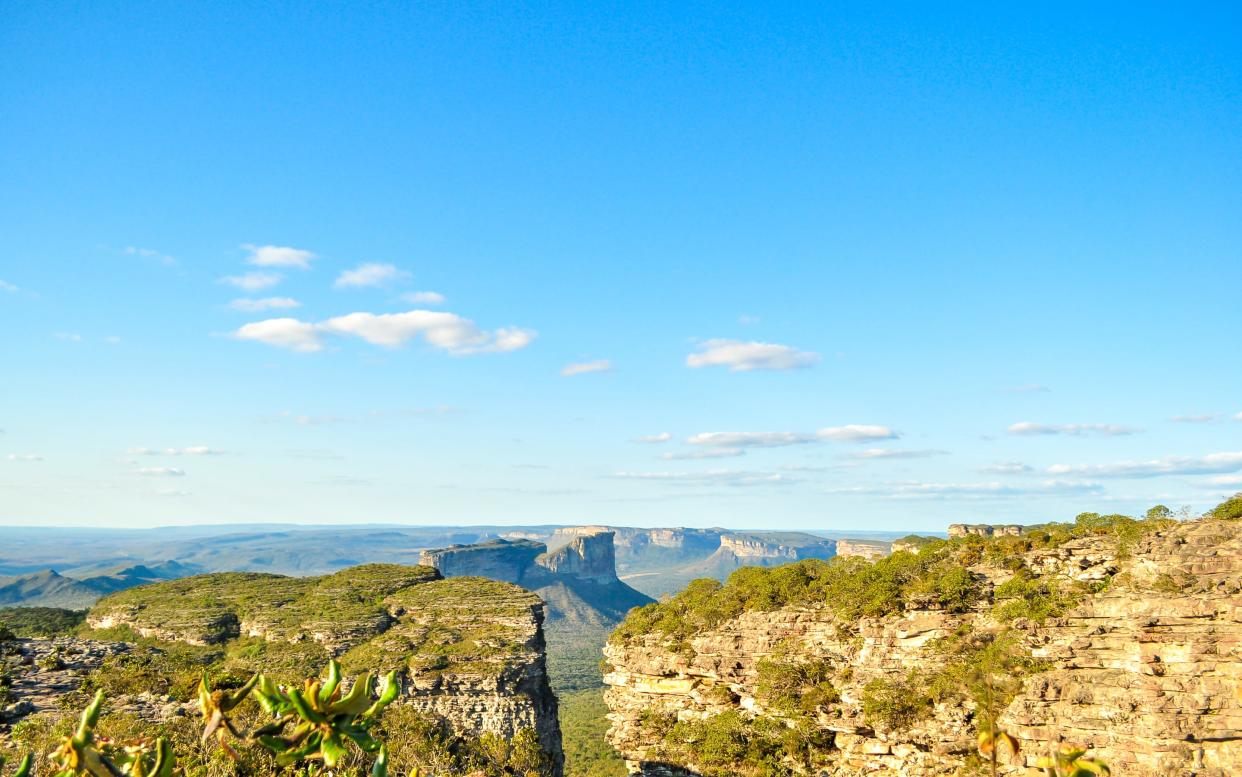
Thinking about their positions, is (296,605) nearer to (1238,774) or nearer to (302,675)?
(302,675)

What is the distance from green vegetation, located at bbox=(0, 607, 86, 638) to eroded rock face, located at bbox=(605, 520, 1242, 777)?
7220 centimetres

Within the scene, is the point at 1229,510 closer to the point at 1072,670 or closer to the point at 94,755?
the point at 1072,670

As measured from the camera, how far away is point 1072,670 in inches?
1652

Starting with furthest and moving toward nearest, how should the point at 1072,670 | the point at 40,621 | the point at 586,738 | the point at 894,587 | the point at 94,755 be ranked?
1. the point at 586,738
2. the point at 40,621
3. the point at 894,587
4. the point at 1072,670
5. the point at 94,755

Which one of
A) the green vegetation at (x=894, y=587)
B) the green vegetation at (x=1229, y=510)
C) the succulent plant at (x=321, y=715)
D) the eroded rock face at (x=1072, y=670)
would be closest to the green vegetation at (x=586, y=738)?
the green vegetation at (x=894, y=587)

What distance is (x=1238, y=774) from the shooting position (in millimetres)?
35500

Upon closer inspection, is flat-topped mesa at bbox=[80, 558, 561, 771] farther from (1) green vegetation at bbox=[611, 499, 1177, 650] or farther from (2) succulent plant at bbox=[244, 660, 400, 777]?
(2) succulent plant at bbox=[244, 660, 400, 777]

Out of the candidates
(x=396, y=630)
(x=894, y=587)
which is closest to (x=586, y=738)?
(x=396, y=630)

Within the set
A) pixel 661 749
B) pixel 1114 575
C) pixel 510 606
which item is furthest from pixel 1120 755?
pixel 510 606

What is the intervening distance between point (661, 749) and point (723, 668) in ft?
26.4

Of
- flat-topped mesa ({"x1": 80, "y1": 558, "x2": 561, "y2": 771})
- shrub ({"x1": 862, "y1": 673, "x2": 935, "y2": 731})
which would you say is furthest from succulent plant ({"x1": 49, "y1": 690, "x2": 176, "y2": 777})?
shrub ({"x1": 862, "y1": 673, "x2": 935, "y2": 731})

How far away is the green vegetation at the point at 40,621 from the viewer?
81.2m

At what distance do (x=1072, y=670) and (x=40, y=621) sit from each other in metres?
121

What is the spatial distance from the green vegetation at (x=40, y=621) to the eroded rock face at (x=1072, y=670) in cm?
7220
